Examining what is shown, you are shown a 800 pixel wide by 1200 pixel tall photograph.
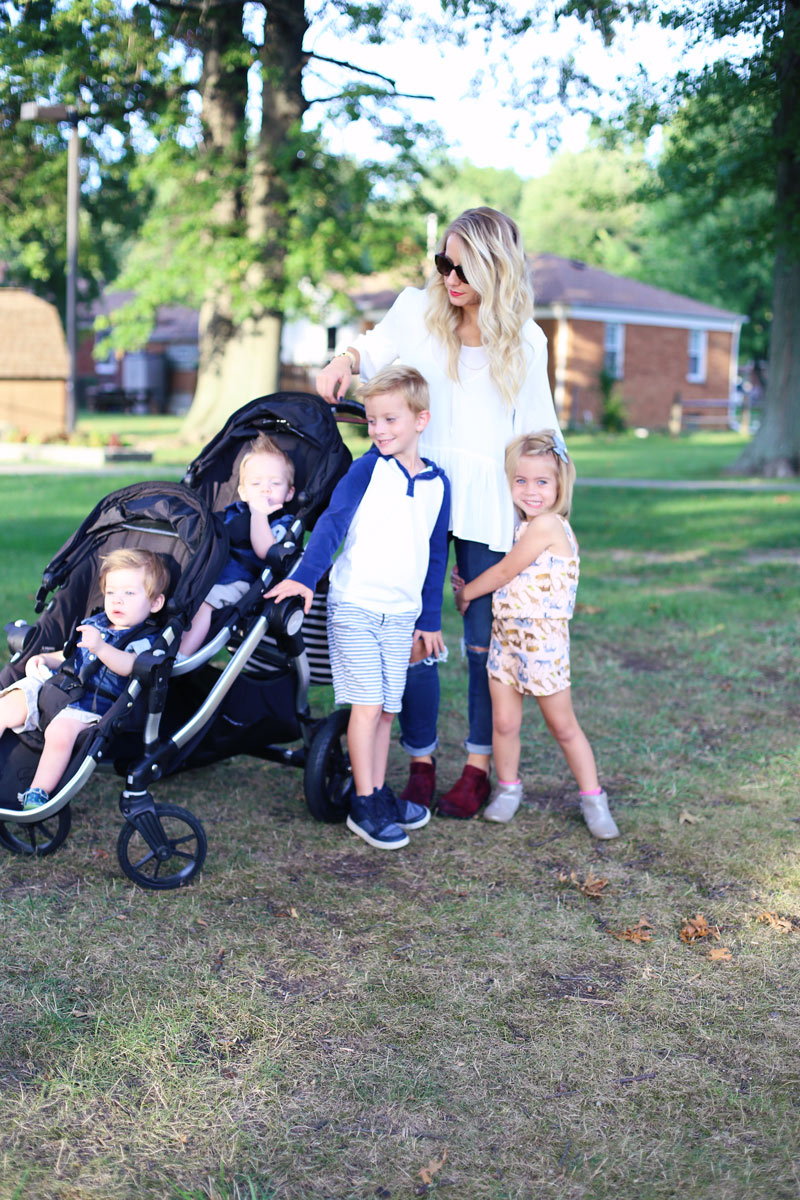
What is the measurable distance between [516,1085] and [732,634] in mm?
5417

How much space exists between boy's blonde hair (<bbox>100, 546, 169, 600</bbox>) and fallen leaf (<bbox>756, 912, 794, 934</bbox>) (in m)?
2.32

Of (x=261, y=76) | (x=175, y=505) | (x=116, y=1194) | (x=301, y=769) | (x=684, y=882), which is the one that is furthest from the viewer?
(x=261, y=76)

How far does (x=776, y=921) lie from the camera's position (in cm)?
A: 364

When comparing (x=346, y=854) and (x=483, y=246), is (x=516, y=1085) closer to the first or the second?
(x=346, y=854)

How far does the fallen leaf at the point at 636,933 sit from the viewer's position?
11.6ft

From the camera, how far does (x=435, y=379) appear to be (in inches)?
169

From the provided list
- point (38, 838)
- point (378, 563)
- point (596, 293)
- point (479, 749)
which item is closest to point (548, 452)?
point (378, 563)

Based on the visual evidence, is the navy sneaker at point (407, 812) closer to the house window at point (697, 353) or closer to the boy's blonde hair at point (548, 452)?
the boy's blonde hair at point (548, 452)

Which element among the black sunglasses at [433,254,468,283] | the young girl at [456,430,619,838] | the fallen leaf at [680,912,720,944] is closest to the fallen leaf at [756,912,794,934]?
the fallen leaf at [680,912,720,944]

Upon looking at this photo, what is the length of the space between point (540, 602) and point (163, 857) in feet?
5.32

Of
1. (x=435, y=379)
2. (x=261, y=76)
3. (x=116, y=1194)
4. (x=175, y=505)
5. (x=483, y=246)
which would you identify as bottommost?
(x=116, y=1194)

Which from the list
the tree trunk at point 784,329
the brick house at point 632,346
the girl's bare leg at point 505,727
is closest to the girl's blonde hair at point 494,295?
the girl's bare leg at point 505,727

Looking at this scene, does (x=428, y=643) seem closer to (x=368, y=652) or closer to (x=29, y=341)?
(x=368, y=652)

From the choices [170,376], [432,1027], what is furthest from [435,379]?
[170,376]
